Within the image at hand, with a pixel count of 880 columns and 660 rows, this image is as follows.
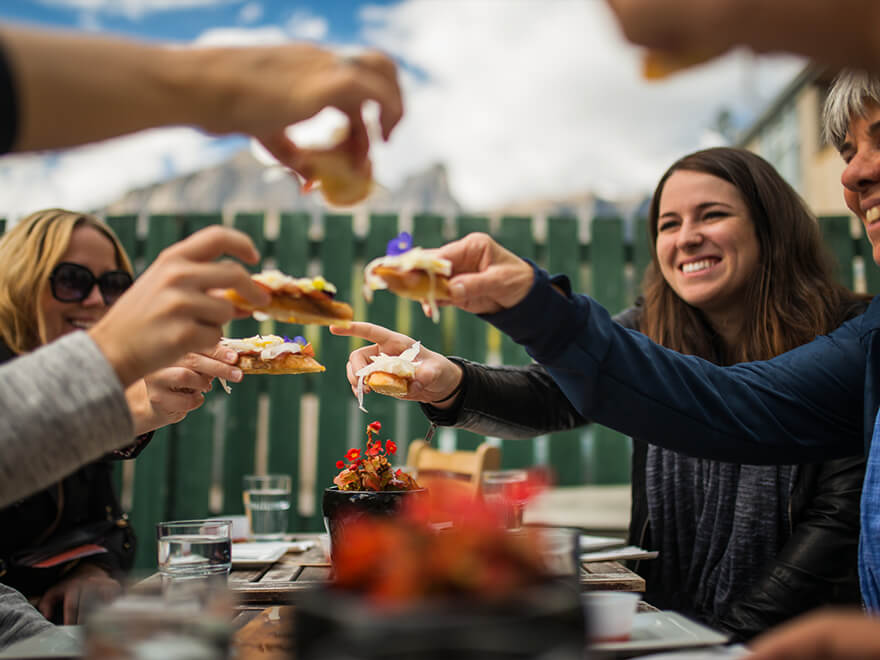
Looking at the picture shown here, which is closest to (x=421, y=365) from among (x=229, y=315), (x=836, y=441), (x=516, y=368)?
(x=516, y=368)

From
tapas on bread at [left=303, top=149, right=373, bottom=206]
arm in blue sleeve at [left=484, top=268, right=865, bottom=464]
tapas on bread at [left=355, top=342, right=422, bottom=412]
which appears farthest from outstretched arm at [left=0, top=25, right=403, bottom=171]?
tapas on bread at [left=355, top=342, right=422, bottom=412]

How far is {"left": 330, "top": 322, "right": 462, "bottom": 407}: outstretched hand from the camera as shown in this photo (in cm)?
216

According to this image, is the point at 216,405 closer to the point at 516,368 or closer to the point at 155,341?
the point at 516,368

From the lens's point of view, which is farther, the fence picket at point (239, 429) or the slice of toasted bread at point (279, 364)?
the fence picket at point (239, 429)

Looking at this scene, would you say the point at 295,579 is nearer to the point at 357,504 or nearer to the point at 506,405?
the point at 357,504

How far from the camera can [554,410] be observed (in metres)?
2.72

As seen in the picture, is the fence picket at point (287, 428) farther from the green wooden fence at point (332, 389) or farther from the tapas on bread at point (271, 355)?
the tapas on bread at point (271, 355)

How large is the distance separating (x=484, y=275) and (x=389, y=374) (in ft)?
2.51

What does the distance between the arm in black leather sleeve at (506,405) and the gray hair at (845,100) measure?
1.28 metres

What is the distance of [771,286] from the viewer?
8.27 feet

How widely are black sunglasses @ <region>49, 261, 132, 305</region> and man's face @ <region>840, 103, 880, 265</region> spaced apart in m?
2.74

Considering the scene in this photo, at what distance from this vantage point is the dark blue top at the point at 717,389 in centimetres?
146

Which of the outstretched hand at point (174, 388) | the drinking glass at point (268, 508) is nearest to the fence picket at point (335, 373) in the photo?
the drinking glass at point (268, 508)

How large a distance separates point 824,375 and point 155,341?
1859mm
